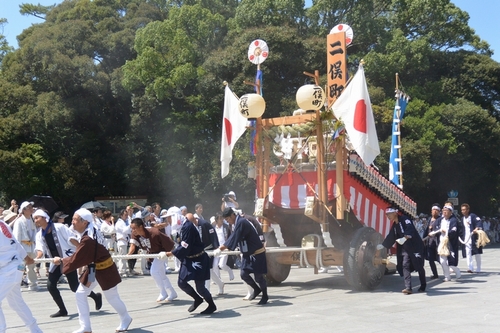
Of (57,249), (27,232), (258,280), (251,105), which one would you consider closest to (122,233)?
(27,232)

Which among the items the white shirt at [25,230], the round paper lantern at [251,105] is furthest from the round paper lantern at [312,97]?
the white shirt at [25,230]

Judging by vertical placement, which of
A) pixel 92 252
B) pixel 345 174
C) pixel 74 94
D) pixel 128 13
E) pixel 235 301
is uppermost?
pixel 128 13

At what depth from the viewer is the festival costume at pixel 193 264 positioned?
32.0ft

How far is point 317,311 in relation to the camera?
9.73 metres

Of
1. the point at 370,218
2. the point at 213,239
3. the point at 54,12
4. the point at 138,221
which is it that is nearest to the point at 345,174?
the point at 370,218

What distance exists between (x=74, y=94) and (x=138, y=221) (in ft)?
77.9

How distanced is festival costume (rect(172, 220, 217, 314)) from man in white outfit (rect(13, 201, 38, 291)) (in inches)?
217

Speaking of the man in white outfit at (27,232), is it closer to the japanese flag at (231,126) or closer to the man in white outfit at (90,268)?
the japanese flag at (231,126)

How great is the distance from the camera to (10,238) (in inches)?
298

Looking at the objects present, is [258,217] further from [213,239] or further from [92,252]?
[92,252]

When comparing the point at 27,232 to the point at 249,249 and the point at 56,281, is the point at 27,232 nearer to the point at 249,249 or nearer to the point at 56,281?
the point at 56,281

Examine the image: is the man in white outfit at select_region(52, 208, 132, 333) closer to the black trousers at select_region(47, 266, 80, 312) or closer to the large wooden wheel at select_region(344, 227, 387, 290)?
the black trousers at select_region(47, 266, 80, 312)

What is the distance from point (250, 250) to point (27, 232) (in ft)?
20.8

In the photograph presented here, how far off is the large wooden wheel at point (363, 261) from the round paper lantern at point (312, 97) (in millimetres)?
2619
